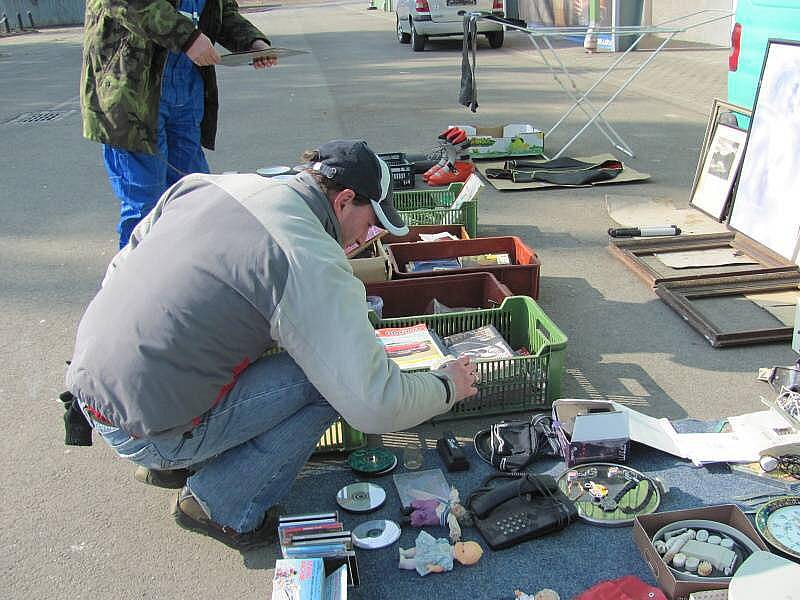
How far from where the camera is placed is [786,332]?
12.1ft

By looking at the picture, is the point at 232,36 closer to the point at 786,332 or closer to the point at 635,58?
the point at 786,332

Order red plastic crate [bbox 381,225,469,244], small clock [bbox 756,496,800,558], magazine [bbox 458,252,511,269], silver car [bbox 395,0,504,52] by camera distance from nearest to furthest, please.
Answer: small clock [bbox 756,496,800,558]
magazine [bbox 458,252,511,269]
red plastic crate [bbox 381,225,469,244]
silver car [bbox 395,0,504,52]

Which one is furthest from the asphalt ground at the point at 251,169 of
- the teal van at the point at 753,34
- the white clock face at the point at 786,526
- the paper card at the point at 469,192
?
the teal van at the point at 753,34

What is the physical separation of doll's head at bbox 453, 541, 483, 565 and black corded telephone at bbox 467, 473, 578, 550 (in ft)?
0.21

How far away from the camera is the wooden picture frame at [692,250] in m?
4.31

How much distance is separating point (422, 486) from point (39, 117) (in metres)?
9.66

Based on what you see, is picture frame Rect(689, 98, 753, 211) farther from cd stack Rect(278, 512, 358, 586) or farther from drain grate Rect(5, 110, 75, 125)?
drain grate Rect(5, 110, 75, 125)

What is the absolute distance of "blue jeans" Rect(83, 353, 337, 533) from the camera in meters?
2.31

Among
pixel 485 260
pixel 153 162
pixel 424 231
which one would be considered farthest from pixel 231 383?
pixel 424 231

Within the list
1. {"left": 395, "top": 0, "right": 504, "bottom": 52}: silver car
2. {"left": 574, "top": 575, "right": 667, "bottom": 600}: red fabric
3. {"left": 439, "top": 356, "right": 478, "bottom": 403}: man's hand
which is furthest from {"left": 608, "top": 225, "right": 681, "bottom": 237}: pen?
{"left": 395, "top": 0, "right": 504, "bottom": 52}: silver car

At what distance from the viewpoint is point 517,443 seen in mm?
2881

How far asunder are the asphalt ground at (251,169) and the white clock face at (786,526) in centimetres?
77

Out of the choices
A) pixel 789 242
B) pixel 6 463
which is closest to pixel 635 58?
pixel 789 242

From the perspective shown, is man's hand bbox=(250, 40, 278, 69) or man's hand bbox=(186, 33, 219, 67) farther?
man's hand bbox=(250, 40, 278, 69)
